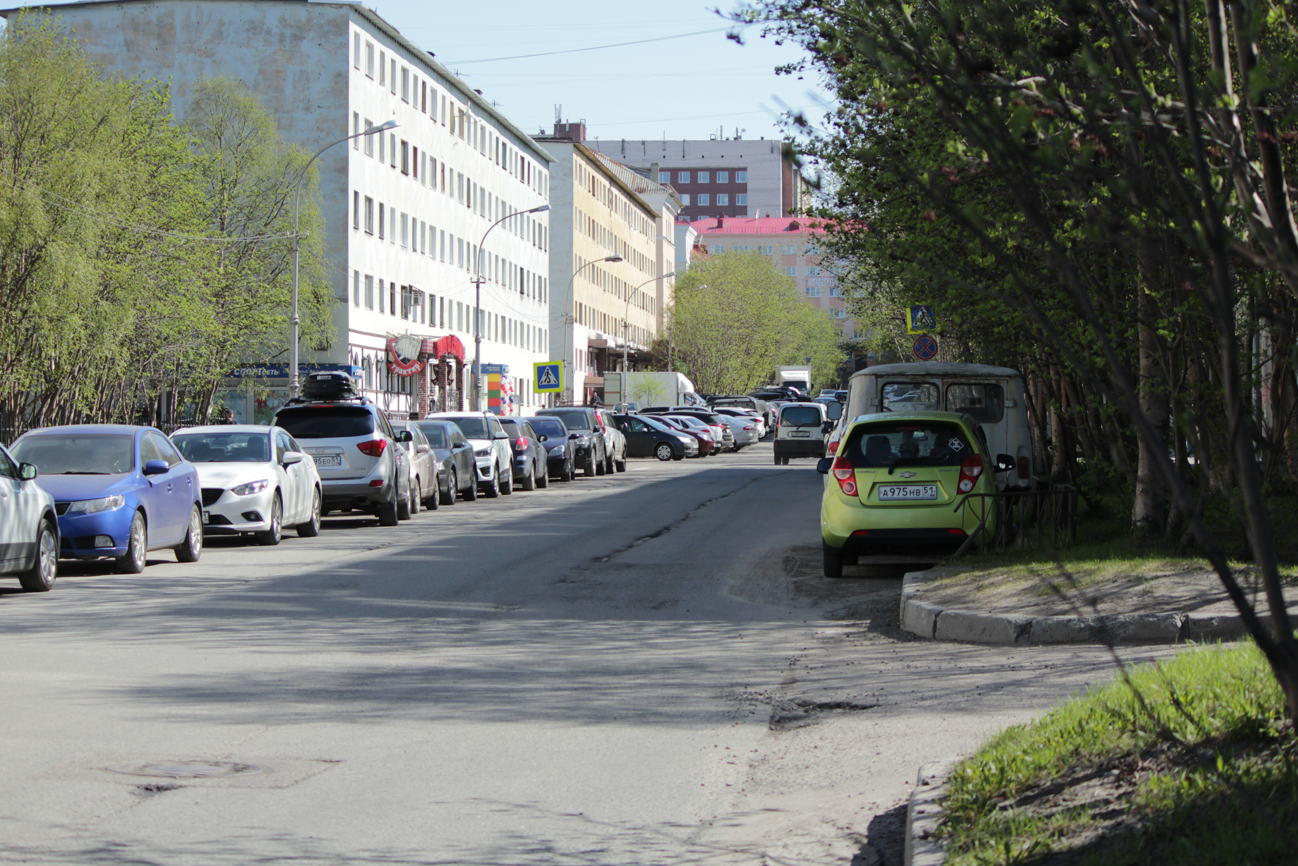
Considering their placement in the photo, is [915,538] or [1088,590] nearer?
[1088,590]

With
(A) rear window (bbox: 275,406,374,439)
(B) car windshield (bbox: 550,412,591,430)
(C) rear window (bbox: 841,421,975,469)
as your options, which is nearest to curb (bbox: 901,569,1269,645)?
(C) rear window (bbox: 841,421,975,469)

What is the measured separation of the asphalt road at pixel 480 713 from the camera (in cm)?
570

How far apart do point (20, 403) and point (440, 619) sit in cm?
2692

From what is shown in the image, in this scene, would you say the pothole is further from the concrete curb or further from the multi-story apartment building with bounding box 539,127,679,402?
the multi-story apartment building with bounding box 539,127,679,402

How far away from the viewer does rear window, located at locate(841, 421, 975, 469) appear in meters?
15.0

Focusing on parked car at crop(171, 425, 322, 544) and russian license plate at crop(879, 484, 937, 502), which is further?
parked car at crop(171, 425, 322, 544)

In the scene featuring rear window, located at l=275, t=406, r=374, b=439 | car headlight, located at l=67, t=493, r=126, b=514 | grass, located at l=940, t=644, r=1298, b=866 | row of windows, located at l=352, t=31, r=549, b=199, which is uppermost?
row of windows, located at l=352, t=31, r=549, b=199

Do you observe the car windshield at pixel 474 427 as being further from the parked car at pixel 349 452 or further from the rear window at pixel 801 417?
the rear window at pixel 801 417

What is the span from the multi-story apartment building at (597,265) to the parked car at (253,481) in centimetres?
7405

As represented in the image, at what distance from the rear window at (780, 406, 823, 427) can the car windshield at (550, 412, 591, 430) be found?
9.19m

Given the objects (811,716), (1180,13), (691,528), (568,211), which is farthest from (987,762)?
(568,211)

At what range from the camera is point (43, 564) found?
1449cm

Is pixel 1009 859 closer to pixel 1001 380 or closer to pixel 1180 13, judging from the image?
pixel 1180 13

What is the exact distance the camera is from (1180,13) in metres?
3.44
